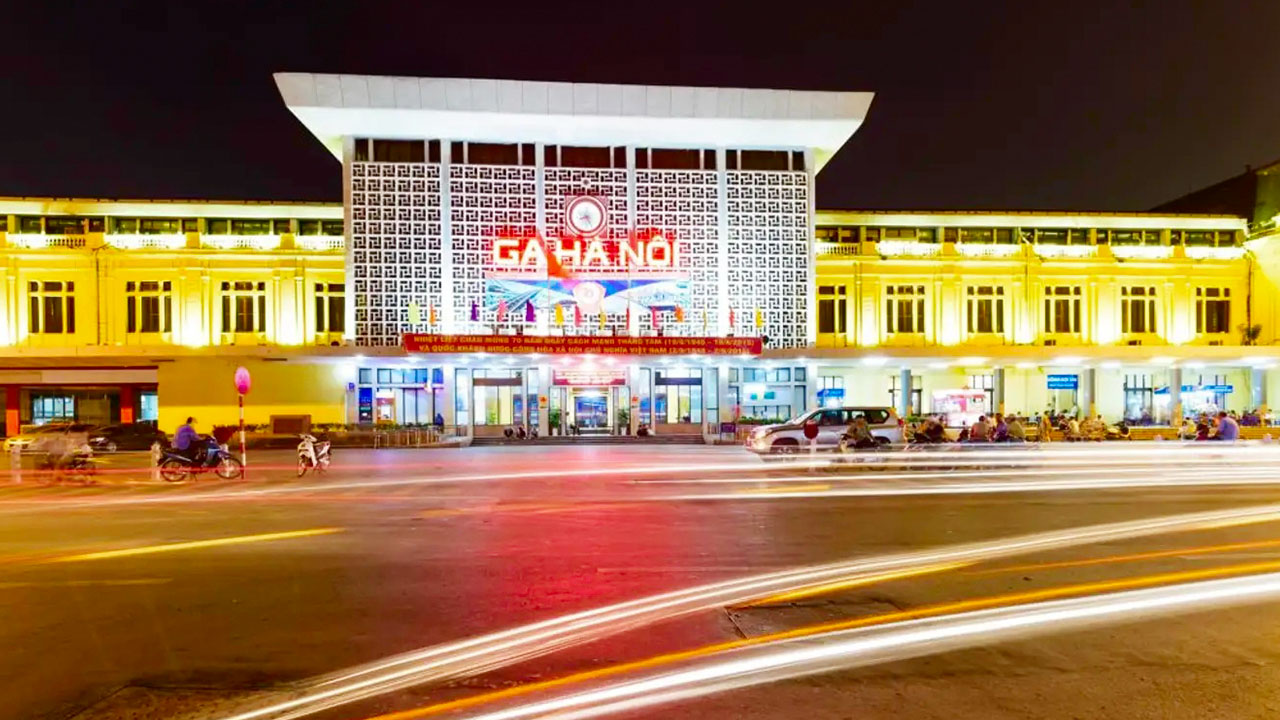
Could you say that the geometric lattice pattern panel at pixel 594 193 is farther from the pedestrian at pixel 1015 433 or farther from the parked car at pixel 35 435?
the parked car at pixel 35 435

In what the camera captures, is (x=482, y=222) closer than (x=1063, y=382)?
Yes

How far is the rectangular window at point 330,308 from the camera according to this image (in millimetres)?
38094

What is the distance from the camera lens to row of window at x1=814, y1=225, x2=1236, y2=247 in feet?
138

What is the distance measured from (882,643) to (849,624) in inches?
21.6

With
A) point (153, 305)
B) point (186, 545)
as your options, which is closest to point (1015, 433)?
point (186, 545)

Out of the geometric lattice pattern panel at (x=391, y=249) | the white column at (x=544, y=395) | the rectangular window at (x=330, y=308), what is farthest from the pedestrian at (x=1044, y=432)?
the rectangular window at (x=330, y=308)

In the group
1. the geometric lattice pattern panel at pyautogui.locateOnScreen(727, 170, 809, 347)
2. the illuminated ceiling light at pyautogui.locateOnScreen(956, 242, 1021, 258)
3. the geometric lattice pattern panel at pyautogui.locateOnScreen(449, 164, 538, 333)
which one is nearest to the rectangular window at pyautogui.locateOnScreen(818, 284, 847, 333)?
the geometric lattice pattern panel at pyautogui.locateOnScreen(727, 170, 809, 347)

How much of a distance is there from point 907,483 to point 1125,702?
12.8 meters

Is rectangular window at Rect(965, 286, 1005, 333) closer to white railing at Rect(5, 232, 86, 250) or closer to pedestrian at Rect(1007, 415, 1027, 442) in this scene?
pedestrian at Rect(1007, 415, 1027, 442)

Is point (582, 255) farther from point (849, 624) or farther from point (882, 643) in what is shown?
point (882, 643)

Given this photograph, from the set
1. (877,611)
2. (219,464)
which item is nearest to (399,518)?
(877,611)

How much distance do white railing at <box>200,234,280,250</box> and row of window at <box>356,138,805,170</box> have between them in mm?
5800

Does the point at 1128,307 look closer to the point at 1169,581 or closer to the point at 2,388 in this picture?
the point at 1169,581

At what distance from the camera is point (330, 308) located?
38250 mm
